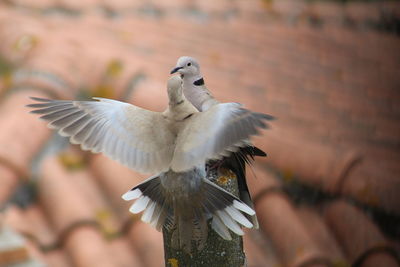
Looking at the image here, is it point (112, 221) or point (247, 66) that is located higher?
point (247, 66)

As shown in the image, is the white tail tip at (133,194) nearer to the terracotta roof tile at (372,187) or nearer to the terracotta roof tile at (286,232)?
the terracotta roof tile at (286,232)

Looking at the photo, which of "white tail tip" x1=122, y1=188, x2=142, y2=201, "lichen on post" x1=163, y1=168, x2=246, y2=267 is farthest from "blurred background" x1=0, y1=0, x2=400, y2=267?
"lichen on post" x1=163, y1=168, x2=246, y2=267

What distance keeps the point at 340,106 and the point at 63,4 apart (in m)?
1.56

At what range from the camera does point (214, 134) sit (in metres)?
1.61

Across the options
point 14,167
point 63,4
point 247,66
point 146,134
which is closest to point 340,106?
point 247,66

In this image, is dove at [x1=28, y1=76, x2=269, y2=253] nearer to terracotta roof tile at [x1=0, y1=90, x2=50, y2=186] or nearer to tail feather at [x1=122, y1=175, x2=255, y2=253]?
tail feather at [x1=122, y1=175, x2=255, y2=253]

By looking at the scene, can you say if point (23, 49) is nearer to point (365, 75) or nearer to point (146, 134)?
point (146, 134)

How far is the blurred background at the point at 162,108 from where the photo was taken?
256 cm

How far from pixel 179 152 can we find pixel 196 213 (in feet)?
0.49

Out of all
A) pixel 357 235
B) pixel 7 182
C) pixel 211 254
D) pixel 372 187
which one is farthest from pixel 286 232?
pixel 211 254

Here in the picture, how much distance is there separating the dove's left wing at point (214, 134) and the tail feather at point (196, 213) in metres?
0.06

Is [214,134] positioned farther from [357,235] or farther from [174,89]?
[357,235]

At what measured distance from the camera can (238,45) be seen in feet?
13.5

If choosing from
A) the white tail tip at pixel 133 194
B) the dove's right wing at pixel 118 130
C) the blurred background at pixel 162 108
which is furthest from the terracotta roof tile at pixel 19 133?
the white tail tip at pixel 133 194
